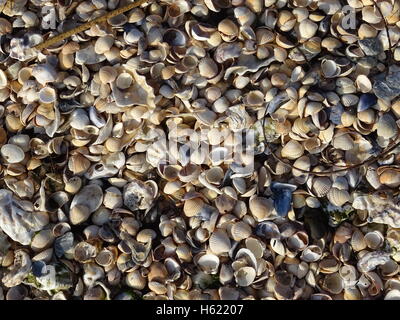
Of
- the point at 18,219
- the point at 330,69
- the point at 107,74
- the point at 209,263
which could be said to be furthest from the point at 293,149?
the point at 18,219

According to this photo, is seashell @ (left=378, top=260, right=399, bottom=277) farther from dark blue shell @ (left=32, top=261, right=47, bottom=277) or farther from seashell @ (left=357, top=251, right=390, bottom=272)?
dark blue shell @ (left=32, top=261, right=47, bottom=277)

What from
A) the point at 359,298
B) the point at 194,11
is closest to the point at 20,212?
the point at 194,11

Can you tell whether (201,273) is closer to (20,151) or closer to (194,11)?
(20,151)

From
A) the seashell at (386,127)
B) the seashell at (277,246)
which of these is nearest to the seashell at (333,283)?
the seashell at (277,246)

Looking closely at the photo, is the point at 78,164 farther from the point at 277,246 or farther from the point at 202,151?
the point at 277,246

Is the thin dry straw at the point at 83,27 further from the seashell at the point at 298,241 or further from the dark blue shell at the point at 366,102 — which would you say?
the seashell at the point at 298,241

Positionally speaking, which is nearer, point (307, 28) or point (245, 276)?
point (245, 276)
